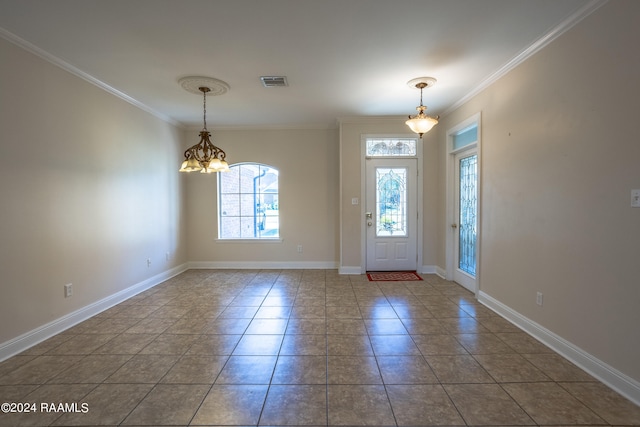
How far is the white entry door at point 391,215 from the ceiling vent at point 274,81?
211 cm

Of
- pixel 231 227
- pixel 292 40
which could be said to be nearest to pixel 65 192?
pixel 292 40

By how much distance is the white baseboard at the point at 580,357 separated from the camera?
6.11ft

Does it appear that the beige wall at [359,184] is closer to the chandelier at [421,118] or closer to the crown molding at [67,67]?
the chandelier at [421,118]

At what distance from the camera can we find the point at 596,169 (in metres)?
2.09

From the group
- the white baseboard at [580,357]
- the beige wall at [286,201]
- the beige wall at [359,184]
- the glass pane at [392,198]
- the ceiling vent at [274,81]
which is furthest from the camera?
the beige wall at [286,201]

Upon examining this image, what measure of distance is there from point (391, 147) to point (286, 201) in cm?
213

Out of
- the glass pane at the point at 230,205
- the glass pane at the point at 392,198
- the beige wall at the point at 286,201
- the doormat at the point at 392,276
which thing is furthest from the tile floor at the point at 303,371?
the glass pane at the point at 230,205

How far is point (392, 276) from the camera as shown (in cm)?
487

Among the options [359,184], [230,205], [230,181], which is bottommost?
[230,205]

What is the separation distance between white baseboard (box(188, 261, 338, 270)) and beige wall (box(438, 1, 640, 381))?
295cm

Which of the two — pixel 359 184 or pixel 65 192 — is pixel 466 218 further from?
pixel 65 192

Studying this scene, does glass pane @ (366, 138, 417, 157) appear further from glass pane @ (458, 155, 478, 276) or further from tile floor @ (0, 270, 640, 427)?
tile floor @ (0, 270, 640, 427)

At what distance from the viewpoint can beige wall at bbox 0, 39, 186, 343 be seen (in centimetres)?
246

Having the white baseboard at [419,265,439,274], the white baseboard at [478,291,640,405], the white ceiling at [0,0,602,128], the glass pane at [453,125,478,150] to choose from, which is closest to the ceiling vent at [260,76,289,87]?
the white ceiling at [0,0,602,128]
